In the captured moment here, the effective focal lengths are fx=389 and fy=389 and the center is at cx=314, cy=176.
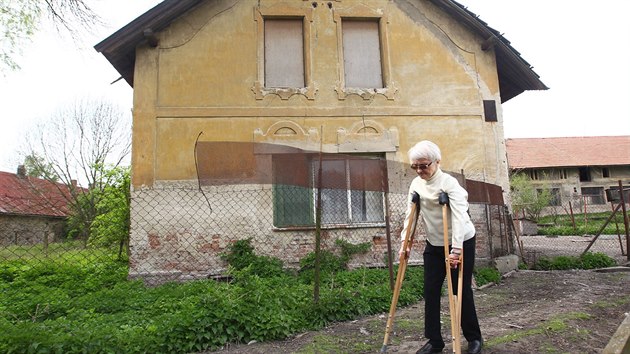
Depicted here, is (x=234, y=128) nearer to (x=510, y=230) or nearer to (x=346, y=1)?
(x=346, y=1)

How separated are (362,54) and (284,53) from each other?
6.16 feet

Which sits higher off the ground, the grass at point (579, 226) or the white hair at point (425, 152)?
the white hair at point (425, 152)

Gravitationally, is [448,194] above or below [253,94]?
below

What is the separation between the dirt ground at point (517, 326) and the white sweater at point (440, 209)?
114cm

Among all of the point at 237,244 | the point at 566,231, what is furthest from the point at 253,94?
the point at 566,231

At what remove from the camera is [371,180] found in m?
6.37

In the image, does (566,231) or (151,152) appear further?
(566,231)

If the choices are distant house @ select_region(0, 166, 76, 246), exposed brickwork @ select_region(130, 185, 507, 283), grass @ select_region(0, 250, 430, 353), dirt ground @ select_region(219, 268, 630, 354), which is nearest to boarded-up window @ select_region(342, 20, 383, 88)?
exposed brickwork @ select_region(130, 185, 507, 283)

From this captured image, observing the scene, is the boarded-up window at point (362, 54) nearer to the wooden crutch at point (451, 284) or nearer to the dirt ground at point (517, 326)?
the dirt ground at point (517, 326)

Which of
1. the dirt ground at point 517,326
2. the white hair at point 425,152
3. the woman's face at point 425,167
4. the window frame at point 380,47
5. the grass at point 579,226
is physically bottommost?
the dirt ground at point 517,326

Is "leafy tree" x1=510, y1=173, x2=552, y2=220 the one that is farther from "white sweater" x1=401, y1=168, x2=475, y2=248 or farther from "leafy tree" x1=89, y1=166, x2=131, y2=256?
"white sweater" x1=401, y1=168, x2=475, y2=248

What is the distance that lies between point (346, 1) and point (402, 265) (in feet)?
25.3

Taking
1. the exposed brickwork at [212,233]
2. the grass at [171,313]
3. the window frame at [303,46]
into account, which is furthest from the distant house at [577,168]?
the grass at [171,313]

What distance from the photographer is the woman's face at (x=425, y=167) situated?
3.33m
